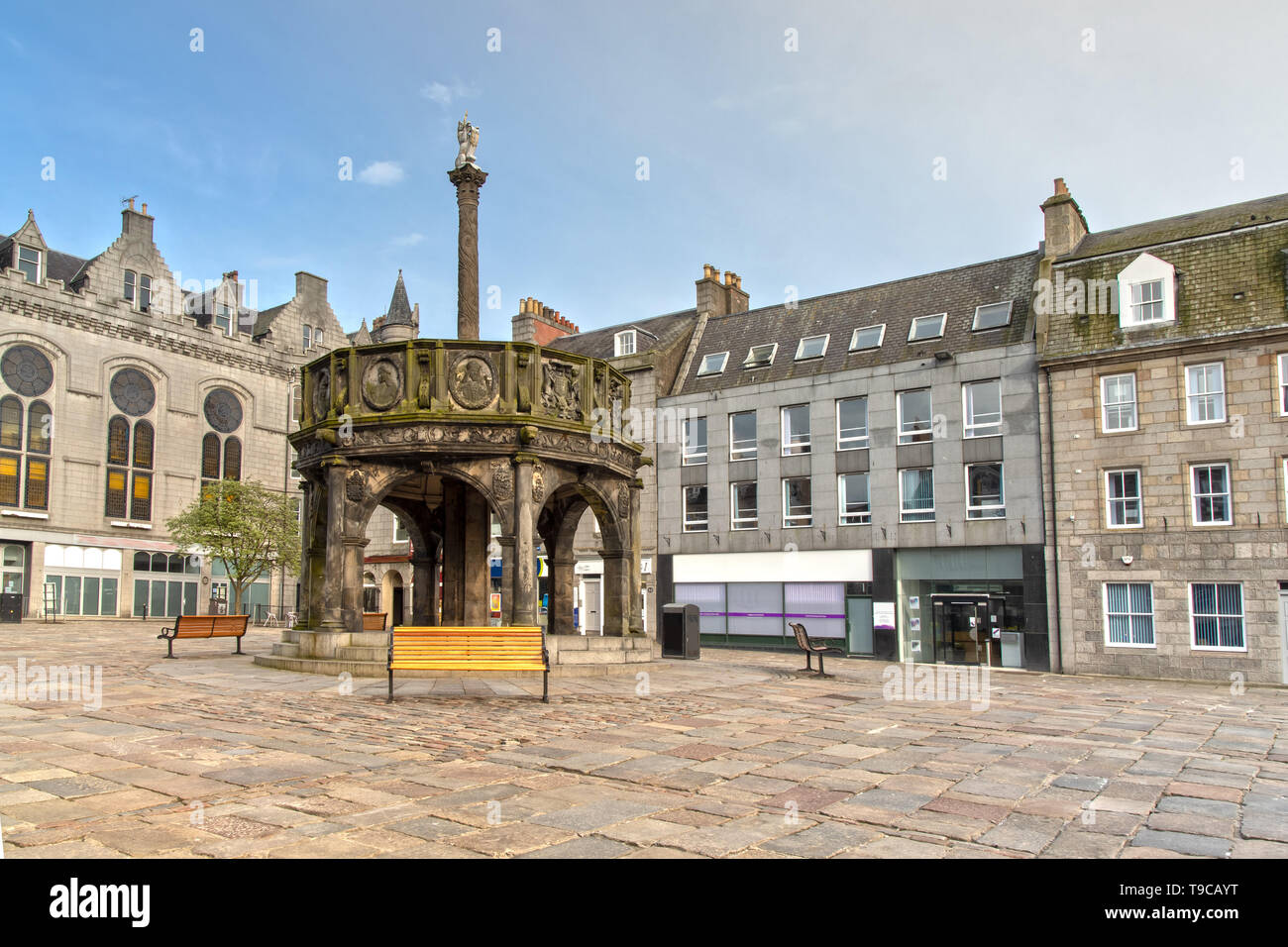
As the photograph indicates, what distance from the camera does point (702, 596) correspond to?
3759 centimetres

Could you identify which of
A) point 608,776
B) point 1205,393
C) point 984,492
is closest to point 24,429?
point 984,492

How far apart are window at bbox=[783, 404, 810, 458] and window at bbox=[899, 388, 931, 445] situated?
3.76m

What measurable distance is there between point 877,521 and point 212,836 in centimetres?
2969

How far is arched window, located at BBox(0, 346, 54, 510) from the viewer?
44.7 meters

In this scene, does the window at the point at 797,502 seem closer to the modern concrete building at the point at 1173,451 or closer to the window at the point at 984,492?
the window at the point at 984,492

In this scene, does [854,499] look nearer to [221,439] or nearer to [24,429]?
[221,439]

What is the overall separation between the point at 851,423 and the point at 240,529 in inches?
1079

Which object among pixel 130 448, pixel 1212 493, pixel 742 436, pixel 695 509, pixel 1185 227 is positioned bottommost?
pixel 1212 493

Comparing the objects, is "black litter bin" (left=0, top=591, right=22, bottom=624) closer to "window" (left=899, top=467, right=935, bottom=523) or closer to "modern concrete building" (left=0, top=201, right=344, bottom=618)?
"modern concrete building" (left=0, top=201, right=344, bottom=618)

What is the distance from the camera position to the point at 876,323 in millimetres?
36062

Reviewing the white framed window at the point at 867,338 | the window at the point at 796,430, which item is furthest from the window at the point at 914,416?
the window at the point at 796,430

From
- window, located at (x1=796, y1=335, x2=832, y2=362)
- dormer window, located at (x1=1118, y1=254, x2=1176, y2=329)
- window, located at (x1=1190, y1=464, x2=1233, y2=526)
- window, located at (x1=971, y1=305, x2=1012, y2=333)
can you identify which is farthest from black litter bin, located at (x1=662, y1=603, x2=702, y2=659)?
dormer window, located at (x1=1118, y1=254, x2=1176, y2=329)

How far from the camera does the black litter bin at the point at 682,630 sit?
83.4 ft

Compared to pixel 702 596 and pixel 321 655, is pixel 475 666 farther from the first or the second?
pixel 702 596
